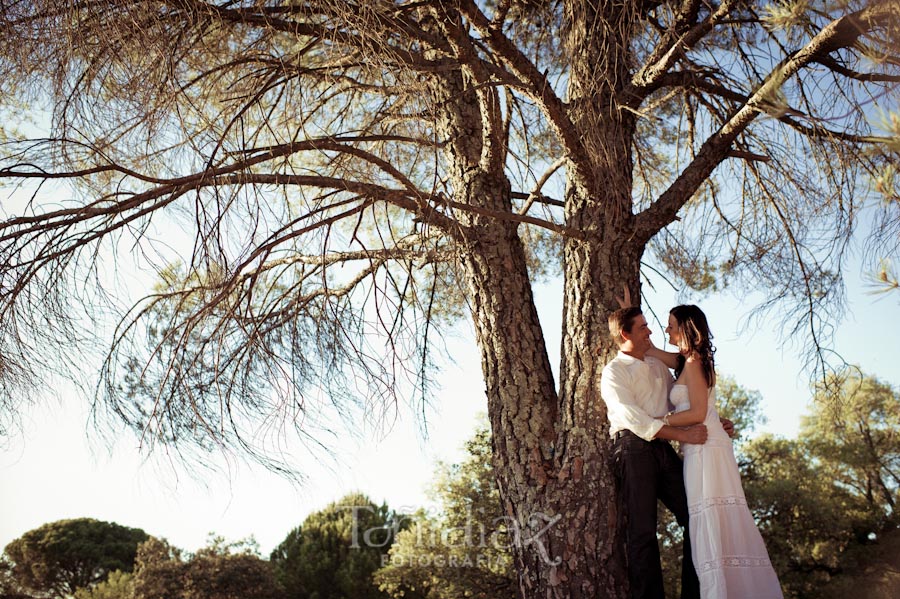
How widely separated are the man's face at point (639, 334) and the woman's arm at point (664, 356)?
0.57 feet

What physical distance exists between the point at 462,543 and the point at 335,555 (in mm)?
5549

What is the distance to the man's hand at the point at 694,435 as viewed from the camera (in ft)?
9.57

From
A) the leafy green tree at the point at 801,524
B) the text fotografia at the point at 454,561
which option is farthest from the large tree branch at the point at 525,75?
the leafy green tree at the point at 801,524

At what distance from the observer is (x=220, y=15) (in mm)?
3016

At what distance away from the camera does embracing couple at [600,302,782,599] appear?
2.84m

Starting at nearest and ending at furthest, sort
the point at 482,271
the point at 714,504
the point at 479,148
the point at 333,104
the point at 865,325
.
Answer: the point at 714,504, the point at 482,271, the point at 479,148, the point at 333,104, the point at 865,325

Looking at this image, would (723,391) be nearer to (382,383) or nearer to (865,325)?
(865,325)

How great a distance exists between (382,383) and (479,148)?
5.00ft

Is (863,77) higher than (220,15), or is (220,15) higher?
(220,15)

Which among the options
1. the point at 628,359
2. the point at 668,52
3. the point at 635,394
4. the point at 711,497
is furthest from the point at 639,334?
the point at 668,52

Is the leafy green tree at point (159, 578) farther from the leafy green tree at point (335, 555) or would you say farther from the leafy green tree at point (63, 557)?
the leafy green tree at point (63, 557)

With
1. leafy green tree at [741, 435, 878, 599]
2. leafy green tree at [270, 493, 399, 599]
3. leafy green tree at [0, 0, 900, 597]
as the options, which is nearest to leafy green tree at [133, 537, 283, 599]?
leafy green tree at [270, 493, 399, 599]

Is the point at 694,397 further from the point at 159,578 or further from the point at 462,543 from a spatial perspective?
the point at 159,578

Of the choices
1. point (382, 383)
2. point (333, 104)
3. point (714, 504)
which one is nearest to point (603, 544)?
point (714, 504)
